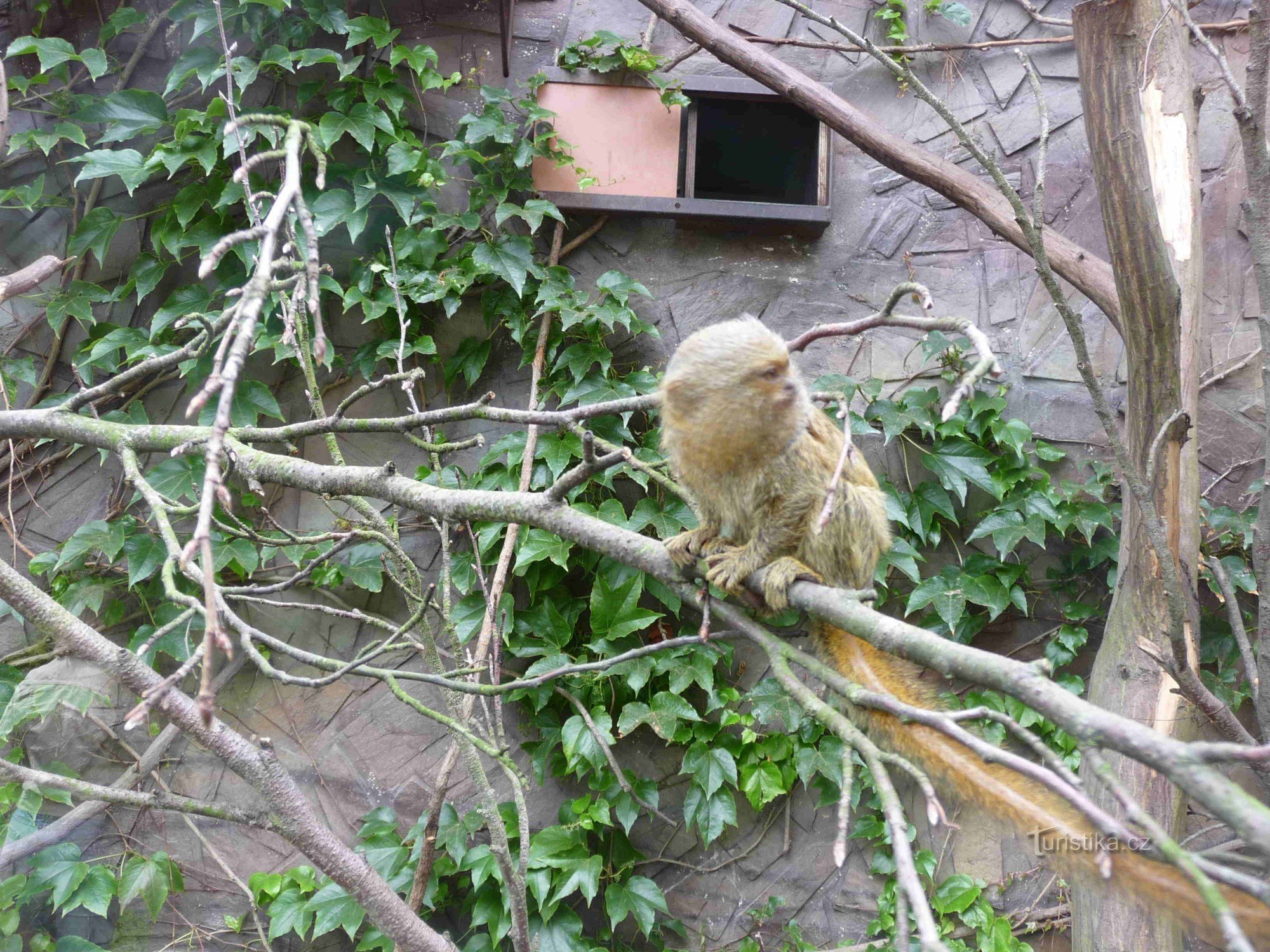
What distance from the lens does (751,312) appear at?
388 centimetres

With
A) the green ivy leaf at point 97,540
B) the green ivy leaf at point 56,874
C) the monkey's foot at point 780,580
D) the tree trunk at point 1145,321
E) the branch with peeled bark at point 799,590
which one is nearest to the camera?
the branch with peeled bark at point 799,590

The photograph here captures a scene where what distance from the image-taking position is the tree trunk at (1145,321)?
248 cm

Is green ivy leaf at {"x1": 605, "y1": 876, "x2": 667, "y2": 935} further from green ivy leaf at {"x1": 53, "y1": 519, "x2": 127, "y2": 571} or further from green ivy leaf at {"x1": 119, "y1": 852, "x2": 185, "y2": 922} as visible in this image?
green ivy leaf at {"x1": 53, "y1": 519, "x2": 127, "y2": 571}

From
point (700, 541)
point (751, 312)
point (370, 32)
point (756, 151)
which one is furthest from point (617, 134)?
point (700, 541)

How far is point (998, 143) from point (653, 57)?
64.0 inches

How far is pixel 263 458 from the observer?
2.10 m

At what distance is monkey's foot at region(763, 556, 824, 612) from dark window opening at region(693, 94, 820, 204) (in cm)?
259

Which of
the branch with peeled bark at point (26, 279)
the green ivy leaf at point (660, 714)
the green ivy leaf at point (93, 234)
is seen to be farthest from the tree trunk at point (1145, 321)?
the green ivy leaf at point (93, 234)

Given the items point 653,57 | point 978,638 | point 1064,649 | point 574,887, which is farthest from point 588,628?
point 653,57

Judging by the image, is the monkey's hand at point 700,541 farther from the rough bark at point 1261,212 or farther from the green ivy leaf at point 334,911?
the green ivy leaf at point 334,911

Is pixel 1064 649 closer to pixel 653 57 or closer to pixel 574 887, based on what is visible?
pixel 574 887

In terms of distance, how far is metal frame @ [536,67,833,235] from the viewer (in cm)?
376

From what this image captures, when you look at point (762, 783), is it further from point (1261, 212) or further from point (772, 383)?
point (1261, 212)

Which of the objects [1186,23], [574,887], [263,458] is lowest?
[574,887]
